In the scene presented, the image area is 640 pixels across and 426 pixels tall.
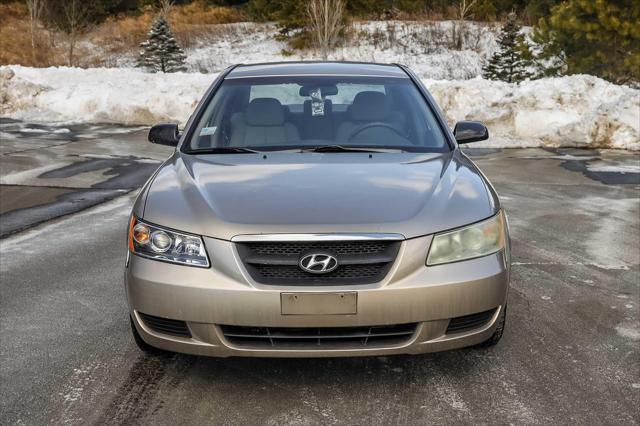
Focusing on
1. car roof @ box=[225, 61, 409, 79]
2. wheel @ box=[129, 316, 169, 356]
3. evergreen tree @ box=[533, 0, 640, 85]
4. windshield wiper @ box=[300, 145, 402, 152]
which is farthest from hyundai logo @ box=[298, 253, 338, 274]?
evergreen tree @ box=[533, 0, 640, 85]

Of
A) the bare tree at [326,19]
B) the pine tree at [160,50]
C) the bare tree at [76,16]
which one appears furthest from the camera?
the bare tree at [76,16]

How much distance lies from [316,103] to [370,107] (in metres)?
0.35

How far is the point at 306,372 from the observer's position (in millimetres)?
3738

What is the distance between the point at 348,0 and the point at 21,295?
126ft

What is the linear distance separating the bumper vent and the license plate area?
1.58 ft

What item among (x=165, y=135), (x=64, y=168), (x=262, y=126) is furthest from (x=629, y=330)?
(x=64, y=168)

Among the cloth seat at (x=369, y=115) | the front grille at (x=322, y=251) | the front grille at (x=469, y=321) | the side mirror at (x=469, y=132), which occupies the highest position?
the cloth seat at (x=369, y=115)

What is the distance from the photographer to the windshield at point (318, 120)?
452 centimetres

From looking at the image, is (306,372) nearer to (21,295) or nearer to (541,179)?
(21,295)

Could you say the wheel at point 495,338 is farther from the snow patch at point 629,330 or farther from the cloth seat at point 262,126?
the cloth seat at point 262,126

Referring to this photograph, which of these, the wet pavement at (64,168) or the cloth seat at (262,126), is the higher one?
the cloth seat at (262,126)

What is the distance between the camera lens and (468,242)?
3.40 m

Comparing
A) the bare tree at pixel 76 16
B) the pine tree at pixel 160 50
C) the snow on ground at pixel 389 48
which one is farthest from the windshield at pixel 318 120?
the bare tree at pixel 76 16

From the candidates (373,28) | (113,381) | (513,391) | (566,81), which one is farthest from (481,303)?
(373,28)
